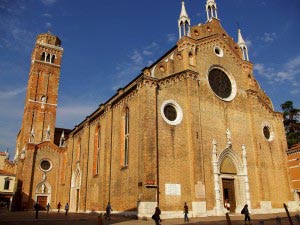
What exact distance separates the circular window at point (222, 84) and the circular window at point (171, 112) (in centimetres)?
504

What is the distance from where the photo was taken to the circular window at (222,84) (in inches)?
1019

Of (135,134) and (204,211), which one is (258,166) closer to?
(204,211)

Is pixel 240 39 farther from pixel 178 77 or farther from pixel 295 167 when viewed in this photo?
pixel 295 167

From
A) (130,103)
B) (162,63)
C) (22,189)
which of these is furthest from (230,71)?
(22,189)

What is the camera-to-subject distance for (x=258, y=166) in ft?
83.3

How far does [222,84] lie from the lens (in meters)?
26.8

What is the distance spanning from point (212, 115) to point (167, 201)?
8650mm

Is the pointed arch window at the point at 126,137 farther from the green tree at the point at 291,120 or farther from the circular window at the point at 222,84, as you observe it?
the green tree at the point at 291,120

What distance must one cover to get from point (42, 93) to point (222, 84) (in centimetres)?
3318

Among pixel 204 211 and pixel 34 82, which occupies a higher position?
pixel 34 82

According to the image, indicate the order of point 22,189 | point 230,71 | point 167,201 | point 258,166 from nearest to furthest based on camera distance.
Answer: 1. point 167,201
2. point 258,166
3. point 230,71
4. point 22,189

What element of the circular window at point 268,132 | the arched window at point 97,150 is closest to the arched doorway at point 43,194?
the arched window at point 97,150

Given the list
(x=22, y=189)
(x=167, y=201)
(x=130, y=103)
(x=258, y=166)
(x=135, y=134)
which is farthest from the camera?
(x=22, y=189)

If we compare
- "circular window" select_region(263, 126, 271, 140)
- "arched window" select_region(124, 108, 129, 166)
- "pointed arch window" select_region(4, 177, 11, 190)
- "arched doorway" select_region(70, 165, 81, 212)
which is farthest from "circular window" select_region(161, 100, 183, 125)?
"pointed arch window" select_region(4, 177, 11, 190)
